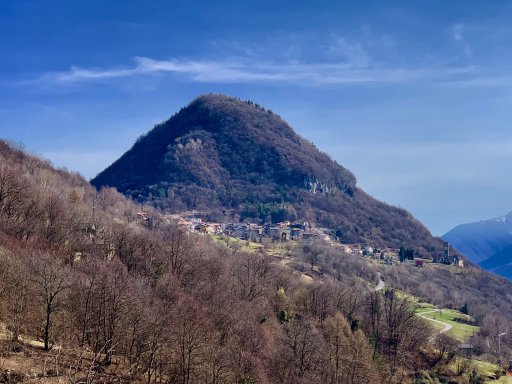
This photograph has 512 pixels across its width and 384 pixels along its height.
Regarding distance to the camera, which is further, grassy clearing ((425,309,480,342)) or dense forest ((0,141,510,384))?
grassy clearing ((425,309,480,342))

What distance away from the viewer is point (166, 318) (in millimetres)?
45000

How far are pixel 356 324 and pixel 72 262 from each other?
48803 mm

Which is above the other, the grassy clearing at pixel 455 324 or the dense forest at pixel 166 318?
the dense forest at pixel 166 318

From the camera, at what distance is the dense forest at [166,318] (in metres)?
40.9

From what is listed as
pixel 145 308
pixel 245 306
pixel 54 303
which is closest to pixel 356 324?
pixel 245 306

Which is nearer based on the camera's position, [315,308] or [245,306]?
[245,306]

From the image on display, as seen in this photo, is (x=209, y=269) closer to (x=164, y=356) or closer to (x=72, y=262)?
(x=72, y=262)

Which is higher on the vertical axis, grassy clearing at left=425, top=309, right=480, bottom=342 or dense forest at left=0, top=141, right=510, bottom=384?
dense forest at left=0, top=141, right=510, bottom=384

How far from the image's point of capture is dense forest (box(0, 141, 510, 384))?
134 feet

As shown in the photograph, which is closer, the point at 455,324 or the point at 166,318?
the point at 166,318

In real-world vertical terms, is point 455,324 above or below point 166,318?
below

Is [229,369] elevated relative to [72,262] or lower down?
lower down

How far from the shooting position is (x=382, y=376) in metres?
72.6

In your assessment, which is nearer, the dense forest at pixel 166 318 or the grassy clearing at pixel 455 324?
the dense forest at pixel 166 318
